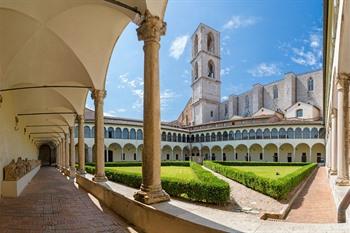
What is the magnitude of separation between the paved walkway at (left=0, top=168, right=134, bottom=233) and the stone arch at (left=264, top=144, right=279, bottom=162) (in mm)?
44231

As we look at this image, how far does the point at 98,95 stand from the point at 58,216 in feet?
15.6

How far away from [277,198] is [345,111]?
18.1 ft

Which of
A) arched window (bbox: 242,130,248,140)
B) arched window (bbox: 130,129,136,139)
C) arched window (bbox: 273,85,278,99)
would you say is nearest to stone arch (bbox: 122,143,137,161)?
arched window (bbox: 130,129,136,139)

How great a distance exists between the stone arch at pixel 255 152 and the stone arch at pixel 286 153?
10.6ft

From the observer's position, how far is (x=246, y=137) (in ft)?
163

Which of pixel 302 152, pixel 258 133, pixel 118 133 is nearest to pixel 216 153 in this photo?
pixel 258 133

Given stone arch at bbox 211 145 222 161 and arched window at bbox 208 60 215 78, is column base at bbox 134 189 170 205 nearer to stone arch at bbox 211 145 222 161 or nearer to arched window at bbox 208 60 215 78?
stone arch at bbox 211 145 222 161

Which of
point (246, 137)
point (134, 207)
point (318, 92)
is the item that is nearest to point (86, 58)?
point (134, 207)

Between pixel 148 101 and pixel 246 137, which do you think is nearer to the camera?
pixel 148 101

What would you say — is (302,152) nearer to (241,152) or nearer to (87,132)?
(241,152)

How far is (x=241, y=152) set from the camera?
52.6 meters

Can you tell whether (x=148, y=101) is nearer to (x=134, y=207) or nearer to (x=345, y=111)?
(x=134, y=207)

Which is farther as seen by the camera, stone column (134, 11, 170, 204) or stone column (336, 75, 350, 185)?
stone column (336, 75, 350, 185)

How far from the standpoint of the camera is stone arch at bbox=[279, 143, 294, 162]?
4841cm
